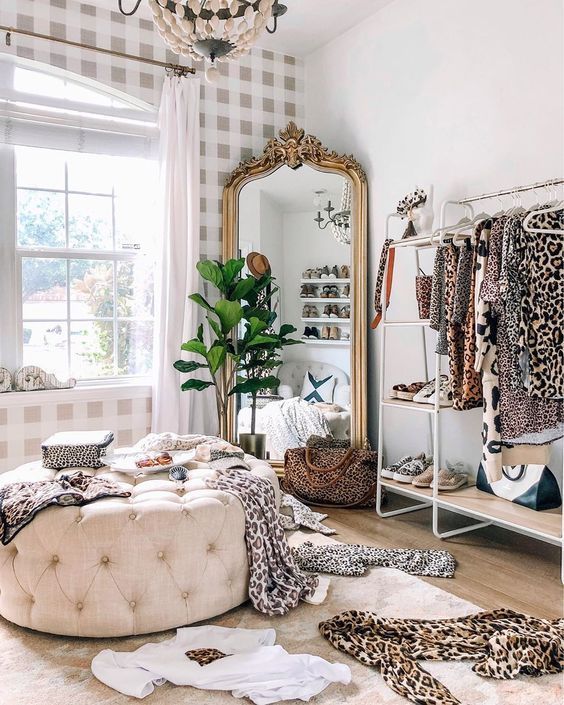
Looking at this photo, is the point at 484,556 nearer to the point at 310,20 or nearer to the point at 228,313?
the point at 228,313

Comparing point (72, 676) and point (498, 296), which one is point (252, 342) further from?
point (72, 676)

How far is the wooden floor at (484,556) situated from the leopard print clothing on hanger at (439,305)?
3.20ft

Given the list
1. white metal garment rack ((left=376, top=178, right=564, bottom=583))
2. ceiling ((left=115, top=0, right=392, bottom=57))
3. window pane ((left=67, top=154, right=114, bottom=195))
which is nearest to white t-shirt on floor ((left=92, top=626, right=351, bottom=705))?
white metal garment rack ((left=376, top=178, right=564, bottom=583))

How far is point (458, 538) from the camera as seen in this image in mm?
3344


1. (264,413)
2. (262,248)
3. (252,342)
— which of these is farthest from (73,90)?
(264,413)

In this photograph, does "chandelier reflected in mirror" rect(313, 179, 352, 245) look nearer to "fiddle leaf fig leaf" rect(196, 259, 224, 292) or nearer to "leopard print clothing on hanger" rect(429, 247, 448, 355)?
"fiddle leaf fig leaf" rect(196, 259, 224, 292)

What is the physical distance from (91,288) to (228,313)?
3.23 ft

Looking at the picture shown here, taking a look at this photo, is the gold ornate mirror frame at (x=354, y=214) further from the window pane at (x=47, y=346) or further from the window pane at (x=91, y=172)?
the window pane at (x=47, y=346)

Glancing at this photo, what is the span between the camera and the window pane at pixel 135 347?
4426 millimetres

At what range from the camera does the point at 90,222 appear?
14.1 ft

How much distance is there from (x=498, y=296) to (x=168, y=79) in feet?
9.06

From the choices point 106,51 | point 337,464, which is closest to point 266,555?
point 337,464

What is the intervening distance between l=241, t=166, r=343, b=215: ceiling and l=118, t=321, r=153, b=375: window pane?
125 centimetres

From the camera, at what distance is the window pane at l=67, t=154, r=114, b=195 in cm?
423
